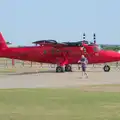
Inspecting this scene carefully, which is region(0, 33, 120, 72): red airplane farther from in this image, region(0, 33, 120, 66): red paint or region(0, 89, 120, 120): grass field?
region(0, 89, 120, 120): grass field

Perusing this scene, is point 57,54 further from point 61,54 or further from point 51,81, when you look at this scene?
point 51,81

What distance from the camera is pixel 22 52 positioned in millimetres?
40312

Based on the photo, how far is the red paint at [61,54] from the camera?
127 feet

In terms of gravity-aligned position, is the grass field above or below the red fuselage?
below

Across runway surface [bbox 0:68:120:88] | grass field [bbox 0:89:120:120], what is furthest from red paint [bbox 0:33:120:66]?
grass field [bbox 0:89:120:120]

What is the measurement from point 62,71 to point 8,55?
6171 millimetres

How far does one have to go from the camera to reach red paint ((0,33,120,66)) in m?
38.6

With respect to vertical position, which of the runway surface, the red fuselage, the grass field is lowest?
the grass field

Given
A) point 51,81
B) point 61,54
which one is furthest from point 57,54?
point 51,81

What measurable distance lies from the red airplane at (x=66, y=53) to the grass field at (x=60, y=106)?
20.7 meters

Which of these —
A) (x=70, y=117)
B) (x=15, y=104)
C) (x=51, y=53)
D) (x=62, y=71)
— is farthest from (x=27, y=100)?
(x=51, y=53)

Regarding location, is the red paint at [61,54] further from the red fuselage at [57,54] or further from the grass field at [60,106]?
the grass field at [60,106]

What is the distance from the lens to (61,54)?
3919 cm

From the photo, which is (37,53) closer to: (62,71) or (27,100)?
(62,71)
